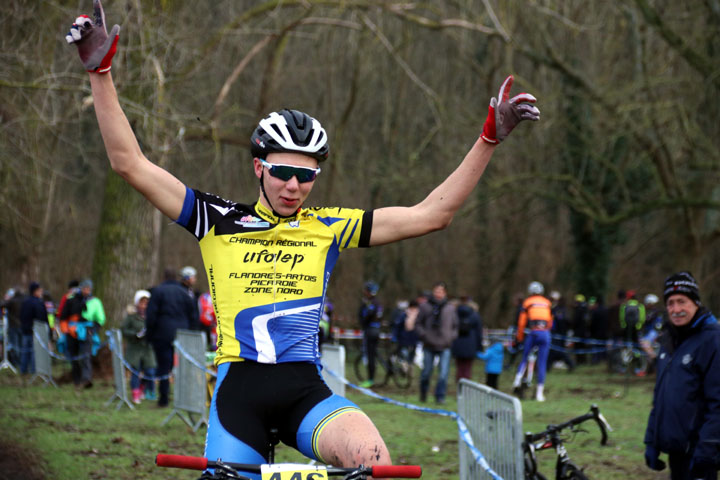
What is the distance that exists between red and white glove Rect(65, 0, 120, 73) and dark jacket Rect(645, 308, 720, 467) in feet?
14.3

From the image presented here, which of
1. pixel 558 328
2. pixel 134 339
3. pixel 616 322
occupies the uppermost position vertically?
pixel 616 322

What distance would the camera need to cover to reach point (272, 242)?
12.9ft

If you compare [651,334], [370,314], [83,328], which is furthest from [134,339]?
[651,334]

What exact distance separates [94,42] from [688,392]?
4469 millimetres

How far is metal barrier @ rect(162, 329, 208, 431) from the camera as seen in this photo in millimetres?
12289

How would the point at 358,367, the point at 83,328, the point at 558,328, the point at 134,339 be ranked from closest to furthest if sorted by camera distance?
the point at 134,339 < the point at 83,328 < the point at 358,367 < the point at 558,328

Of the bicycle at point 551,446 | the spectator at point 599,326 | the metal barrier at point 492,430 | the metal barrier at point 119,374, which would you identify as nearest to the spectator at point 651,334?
the spectator at point 599,326

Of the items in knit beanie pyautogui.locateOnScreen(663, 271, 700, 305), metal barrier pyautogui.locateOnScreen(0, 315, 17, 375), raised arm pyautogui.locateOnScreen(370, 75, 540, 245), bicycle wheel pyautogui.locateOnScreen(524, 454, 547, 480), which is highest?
raised arm pyautogui.locateOnScreen(370, 75, 540, 245)

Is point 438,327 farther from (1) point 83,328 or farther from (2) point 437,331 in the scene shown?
(1) point 83,328

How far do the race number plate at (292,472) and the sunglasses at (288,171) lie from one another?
3.79 feet

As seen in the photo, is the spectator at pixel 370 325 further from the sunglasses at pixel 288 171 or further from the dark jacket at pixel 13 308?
the sunglasses at pixel 288 171

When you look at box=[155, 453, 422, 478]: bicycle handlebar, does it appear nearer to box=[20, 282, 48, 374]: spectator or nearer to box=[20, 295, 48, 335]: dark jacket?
box=[20, 282, 48, 374]: spectator

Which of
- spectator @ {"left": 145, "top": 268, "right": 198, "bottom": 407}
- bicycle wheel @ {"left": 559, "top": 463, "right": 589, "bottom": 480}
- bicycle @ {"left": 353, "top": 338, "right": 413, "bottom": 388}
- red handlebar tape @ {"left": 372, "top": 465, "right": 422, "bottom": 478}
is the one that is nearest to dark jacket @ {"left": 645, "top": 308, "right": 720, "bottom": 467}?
bicycle wheel @ {"left": 559, "top": 463, "right": 589, "bottom": 480}

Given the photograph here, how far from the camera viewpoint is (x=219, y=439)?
3.62m
